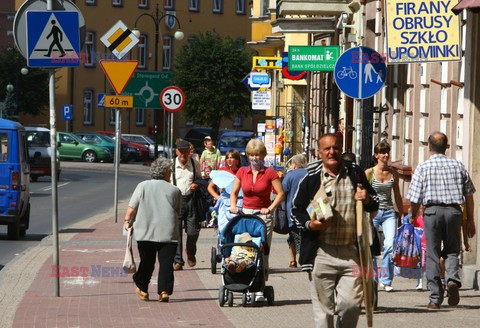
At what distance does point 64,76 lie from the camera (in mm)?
90438

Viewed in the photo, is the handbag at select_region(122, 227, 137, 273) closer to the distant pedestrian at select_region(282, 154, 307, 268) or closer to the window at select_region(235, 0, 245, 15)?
the distant pedestrian at select_region(282, 154, 307, 268)

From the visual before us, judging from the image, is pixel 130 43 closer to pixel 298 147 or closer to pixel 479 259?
pixel 479 259

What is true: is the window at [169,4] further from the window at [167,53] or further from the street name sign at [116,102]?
the street name sign at [116,102]

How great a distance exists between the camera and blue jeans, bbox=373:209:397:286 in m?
14.8

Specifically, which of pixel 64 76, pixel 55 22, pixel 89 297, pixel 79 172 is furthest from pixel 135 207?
pixel 64 76

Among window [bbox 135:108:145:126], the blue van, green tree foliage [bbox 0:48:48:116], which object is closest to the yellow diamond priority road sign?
the blue van

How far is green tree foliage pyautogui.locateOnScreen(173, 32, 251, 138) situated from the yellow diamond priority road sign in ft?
169

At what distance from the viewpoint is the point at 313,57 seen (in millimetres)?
24125

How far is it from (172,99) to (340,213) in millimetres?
20577

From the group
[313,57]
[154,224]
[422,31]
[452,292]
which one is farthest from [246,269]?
[313,57]

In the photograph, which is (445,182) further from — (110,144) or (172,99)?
(110,144)

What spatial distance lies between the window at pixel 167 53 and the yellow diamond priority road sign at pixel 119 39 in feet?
228

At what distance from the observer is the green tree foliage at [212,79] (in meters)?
77.5

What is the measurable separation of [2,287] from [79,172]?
142 ft
